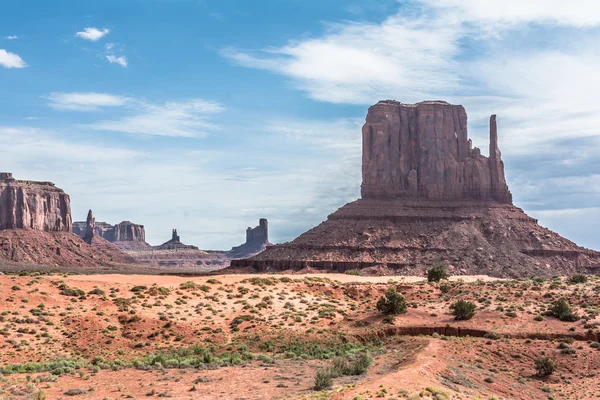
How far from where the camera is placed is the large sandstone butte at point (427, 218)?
11938 cm

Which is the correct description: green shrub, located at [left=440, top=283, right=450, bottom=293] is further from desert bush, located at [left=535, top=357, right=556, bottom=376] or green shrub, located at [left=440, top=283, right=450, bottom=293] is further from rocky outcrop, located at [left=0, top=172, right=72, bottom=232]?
rocky outcrop, located at [left=0, top=172, right=72, bottom=232]

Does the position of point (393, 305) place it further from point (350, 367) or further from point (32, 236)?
point (32, 236)

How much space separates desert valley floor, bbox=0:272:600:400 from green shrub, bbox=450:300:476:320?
675mm

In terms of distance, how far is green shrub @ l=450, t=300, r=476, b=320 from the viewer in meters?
48.9

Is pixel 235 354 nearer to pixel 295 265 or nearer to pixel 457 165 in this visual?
pixel 295 265

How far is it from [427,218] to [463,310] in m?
84.6

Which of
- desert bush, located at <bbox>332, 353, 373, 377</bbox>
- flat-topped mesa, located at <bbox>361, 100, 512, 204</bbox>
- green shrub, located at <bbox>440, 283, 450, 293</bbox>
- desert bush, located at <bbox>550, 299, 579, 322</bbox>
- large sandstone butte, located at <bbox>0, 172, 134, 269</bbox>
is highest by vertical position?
flat-topped mesa, located at <bbox>361, 100, 512, 204</bbox>

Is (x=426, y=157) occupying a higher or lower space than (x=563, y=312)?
higher

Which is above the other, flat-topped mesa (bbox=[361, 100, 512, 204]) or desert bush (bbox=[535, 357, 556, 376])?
flat-topped mesa (bbox=[361, 100, 512, 204])

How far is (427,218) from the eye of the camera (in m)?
132

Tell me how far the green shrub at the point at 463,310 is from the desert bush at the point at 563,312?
5.58 metres

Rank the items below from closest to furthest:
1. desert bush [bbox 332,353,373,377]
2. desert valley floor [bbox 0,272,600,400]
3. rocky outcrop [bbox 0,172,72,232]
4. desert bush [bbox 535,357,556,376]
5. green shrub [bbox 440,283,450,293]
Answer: desert valley floor [bbox 0,272,600,400]
desert bush [bbox 332,353,373,377]
desert bush [bbox 535,357,556,376]
green shrub [bbox 440,283,450,293]
rocky outcrop [bbox 0,172,72,232]

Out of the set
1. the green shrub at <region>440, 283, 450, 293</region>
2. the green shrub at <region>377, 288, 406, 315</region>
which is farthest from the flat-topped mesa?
the green shrub at <region>377, 288, 406, 315</region>

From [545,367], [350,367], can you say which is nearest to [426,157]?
[545,367]
